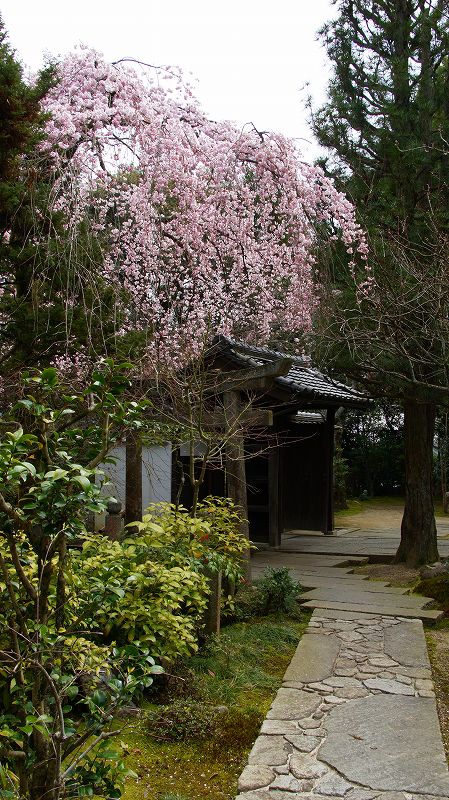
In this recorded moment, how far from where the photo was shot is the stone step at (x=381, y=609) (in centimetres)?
648

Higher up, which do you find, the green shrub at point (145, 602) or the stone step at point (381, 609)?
the green shrub at point (145, 602)

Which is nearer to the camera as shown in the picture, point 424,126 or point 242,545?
point 242,545

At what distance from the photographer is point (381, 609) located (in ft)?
22.0

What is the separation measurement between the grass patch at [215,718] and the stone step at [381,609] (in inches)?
40.4

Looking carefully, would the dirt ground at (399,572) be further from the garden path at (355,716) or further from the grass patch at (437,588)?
the grass patch at (437,588)

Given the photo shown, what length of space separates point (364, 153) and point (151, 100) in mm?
3520

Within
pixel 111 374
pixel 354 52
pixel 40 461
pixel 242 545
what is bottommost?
pixel 242 545

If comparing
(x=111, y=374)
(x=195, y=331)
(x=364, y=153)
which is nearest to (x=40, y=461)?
(x=111, y=374)

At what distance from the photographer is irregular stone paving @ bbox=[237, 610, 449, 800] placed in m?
3.35

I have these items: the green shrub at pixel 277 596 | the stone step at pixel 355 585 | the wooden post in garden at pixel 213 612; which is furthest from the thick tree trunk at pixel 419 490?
the wooden post in garden at pixel 213 612

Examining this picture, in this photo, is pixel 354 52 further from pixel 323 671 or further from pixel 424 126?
pixel 323 671

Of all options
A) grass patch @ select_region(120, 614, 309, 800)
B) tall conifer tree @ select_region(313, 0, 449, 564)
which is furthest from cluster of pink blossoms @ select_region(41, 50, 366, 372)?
grass patch @ select_region(120, 614, 309, 800)

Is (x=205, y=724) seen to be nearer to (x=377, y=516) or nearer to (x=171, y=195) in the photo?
(x=171, y=195)

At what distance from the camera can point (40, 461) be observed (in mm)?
2371
